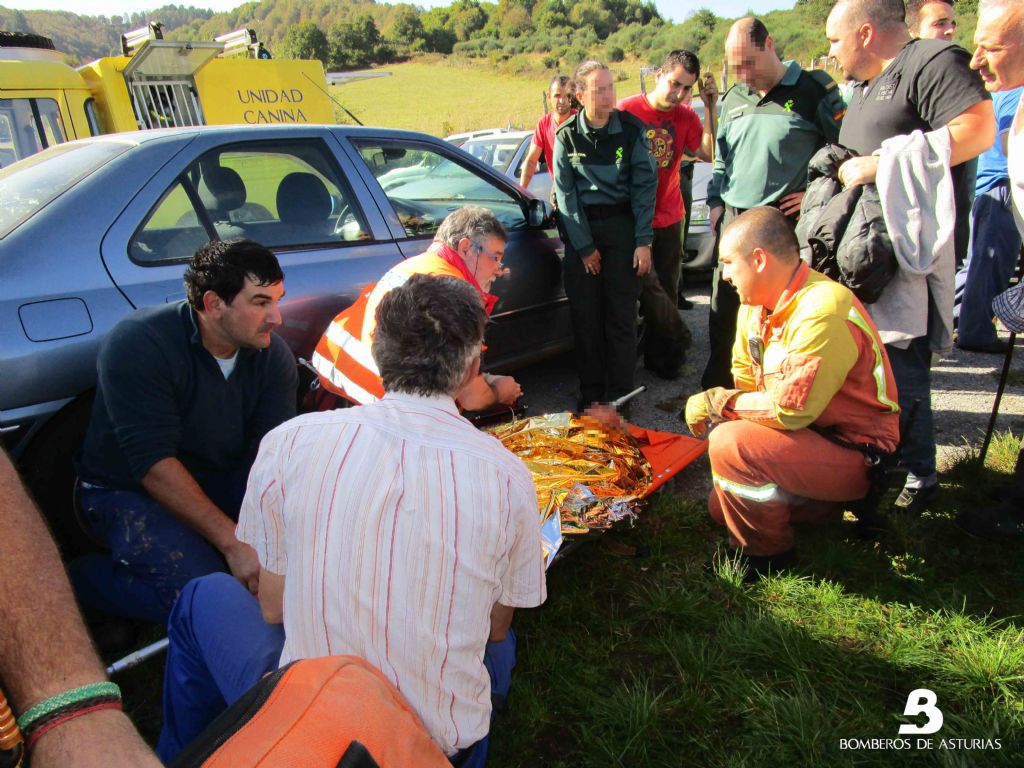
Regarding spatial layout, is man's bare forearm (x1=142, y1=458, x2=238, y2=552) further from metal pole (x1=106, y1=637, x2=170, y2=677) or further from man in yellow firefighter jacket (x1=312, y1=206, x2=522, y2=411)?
man in yellow firefighter jacket (x1=312, y1=206, x2=522, y2=411)

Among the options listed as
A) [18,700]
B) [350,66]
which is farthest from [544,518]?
[350,66]

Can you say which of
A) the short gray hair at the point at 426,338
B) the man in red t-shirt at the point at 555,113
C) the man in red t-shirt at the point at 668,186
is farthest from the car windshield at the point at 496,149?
the short gray hair at the point at 426,338

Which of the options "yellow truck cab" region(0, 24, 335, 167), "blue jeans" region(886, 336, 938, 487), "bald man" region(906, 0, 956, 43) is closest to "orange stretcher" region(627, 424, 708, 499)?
"blue jeans" region(886, 336, 938, 487)

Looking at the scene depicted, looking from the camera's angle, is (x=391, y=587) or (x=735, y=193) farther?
(x=735, y=193)

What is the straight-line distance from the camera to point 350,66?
55531 mm

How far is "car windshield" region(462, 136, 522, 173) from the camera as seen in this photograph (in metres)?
8.27

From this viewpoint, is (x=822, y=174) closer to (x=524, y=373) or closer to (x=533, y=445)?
(x=533, y=445)

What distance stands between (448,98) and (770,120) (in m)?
42.6

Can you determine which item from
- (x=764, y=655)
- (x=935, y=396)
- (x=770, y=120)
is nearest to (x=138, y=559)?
(x=764, y=655)

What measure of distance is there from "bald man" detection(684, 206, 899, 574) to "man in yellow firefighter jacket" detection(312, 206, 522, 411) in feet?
3.11

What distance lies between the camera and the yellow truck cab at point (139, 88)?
18.5ft

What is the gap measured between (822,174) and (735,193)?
795 mm

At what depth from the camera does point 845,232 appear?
2.66 meters

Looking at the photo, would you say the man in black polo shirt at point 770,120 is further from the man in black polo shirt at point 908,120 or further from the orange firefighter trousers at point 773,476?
the orange firefighter trousers at point 773,476
